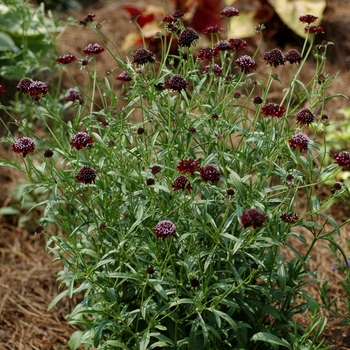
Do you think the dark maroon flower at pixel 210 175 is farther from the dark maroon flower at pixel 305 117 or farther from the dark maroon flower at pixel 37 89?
the dark maroon flower at pixel 37 89

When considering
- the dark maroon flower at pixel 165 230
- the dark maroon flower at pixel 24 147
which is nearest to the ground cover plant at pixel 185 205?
the dark maroon flower at pixel 24 147

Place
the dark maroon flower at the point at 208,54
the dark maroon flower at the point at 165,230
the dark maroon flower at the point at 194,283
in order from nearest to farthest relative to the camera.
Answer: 1. the dark maroon flower at the point at 165,230
2. the dark maroon flower at the point at 194,283
3. the dark maroon flower at the point at 208,54

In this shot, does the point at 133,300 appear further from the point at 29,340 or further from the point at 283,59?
the point at 283,59

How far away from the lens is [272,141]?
88.4 inches

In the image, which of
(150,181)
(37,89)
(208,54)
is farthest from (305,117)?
(37,89)

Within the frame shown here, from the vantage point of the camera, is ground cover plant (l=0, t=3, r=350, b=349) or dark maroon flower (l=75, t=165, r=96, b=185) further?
ground cover plant (l=0, t=3, r=350, b=349)

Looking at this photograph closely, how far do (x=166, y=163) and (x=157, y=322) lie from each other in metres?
0.61

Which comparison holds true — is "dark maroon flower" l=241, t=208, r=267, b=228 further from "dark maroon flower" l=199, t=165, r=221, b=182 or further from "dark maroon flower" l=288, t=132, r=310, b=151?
"dark maroon flower" l=288, t=132, r=310, b=151

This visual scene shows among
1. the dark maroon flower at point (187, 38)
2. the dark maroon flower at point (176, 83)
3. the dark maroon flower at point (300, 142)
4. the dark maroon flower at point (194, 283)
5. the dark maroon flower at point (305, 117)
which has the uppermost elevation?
the dark maroon flower at point (187, 38)

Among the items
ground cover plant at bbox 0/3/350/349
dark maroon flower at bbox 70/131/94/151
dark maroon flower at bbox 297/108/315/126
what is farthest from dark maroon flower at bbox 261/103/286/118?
dark maroon flower at bbox 70/131/94/151

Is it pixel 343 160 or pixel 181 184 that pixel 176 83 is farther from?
pixel 343 160

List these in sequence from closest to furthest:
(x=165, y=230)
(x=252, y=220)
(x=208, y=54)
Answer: (x=252, y=220)
(x=165, y=230)
(x=208, y=54)

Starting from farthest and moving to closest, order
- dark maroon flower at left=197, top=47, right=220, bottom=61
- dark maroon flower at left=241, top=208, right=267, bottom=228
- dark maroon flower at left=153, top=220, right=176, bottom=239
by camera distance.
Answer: dark maroon flower at left=197, top=47, right=220, bottom=61 → dark maroon flower at left=153, top=220, right=176, bottom=239 → dark maroon flower at left=241, top=208, right=267, bottom=228

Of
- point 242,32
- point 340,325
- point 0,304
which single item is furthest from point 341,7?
point 0,304
